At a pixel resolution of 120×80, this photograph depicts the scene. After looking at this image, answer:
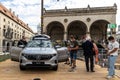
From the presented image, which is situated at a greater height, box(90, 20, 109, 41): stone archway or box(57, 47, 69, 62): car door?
box(90, 20, 109, 41): stone archway

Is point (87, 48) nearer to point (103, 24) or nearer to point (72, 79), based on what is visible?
point (72, 79)

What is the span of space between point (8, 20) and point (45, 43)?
183 feet

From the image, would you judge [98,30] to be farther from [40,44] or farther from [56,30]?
[40,44]

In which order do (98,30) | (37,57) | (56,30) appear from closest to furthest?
1. (37,57)
2. (98,30)
3. (56,30)

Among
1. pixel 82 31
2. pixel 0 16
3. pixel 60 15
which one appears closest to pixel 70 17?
pixel 60 15

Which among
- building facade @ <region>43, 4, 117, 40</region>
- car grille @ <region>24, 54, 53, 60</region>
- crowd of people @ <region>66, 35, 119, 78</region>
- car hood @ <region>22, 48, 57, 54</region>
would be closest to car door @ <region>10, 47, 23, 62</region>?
car hood @ <region>22, 48, 57, 54</region>

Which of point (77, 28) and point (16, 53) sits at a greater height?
point (77, 28)

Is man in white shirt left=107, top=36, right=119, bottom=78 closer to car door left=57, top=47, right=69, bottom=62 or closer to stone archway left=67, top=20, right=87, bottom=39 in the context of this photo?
car door left=57, top=47, right=69, bottom=62

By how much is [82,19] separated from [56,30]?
7500mm

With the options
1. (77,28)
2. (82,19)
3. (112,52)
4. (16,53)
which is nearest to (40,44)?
(16,53)

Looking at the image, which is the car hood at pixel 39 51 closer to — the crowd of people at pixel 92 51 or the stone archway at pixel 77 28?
the crowd of people at pixel 92 51

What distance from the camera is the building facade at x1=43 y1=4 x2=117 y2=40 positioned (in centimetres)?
4619

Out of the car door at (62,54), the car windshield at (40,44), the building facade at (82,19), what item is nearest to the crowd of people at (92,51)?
the car door at (62,54)

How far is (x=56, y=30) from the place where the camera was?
5375cm
